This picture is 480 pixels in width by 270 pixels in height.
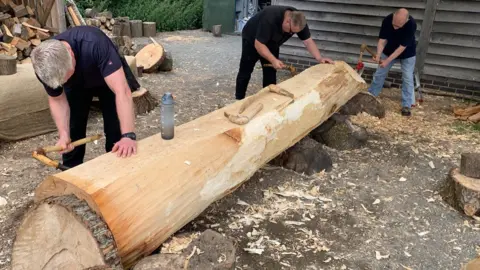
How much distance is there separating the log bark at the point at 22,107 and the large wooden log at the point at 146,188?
240 centimetres

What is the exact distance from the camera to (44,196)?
2473 mm

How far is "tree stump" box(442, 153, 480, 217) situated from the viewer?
356 centimetres

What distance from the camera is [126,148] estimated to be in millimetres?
2666

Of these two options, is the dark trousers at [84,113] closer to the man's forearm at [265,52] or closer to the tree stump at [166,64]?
the man's forearm at [265,52]

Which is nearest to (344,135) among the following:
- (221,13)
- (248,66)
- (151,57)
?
(248,66)

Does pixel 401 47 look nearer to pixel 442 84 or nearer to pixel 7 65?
pixel 442 84

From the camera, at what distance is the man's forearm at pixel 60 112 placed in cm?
299

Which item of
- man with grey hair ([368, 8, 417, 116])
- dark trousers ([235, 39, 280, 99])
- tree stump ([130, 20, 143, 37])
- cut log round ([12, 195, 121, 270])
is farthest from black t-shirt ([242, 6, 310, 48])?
tree stump ([130, 20, 143, 37])

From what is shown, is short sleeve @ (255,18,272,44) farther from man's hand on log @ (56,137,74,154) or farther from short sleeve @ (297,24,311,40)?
man's hand on log @ (56,137,74,154)

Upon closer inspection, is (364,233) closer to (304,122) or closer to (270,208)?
(270,208)

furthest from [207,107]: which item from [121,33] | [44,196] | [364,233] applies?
[121,33]

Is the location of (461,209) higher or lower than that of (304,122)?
lower

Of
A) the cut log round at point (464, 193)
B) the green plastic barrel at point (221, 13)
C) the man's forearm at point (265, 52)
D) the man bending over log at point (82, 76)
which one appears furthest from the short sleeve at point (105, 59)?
the green plastic barrel at point (221, 13)

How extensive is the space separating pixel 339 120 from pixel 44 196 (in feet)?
11.5
